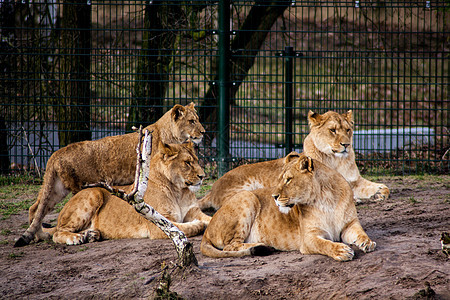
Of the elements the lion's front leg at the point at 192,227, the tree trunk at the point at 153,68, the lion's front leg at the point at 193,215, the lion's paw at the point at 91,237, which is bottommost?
the lion's paw at the point at 91,237

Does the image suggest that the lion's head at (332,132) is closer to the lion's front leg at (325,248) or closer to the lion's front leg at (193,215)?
the lion's front leg at (193,215)

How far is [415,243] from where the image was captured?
4758 millimetres

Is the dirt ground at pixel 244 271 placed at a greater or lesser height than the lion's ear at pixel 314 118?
lesser

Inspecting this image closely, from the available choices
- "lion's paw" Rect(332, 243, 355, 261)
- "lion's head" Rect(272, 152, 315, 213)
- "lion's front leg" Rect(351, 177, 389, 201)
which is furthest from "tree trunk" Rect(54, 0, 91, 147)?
"lion's paw" Rect(332, 243, 355, 261)

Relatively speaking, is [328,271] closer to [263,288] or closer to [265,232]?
[263,288]

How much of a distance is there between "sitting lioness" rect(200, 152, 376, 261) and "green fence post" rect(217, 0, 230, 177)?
3.84 metres

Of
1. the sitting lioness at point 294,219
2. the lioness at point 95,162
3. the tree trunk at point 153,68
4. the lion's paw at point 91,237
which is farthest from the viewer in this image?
the tree trunk at point 153,68

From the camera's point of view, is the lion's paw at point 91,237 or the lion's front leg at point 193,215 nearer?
the lion's paw at point 91,237

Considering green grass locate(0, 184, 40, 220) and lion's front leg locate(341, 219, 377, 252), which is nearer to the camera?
lion's front leg locate(341, 219, 377, 252)

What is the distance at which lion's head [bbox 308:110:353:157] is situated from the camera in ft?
22.2

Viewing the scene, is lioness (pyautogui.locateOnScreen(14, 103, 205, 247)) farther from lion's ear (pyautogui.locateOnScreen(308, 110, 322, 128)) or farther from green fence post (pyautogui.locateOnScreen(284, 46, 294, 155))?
green fence post (pyautogui.locateOnScreen(284, 46, 294, 155))

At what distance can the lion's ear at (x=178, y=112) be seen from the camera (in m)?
7.64

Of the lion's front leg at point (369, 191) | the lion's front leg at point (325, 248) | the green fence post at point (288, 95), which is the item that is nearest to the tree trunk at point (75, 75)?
the green fence post at point (288, 95)

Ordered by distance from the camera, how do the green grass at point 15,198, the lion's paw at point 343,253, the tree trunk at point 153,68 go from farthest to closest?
the tree trunk at point 153,68
the green grass at point 15,198
the lion's paw at point 343,253
